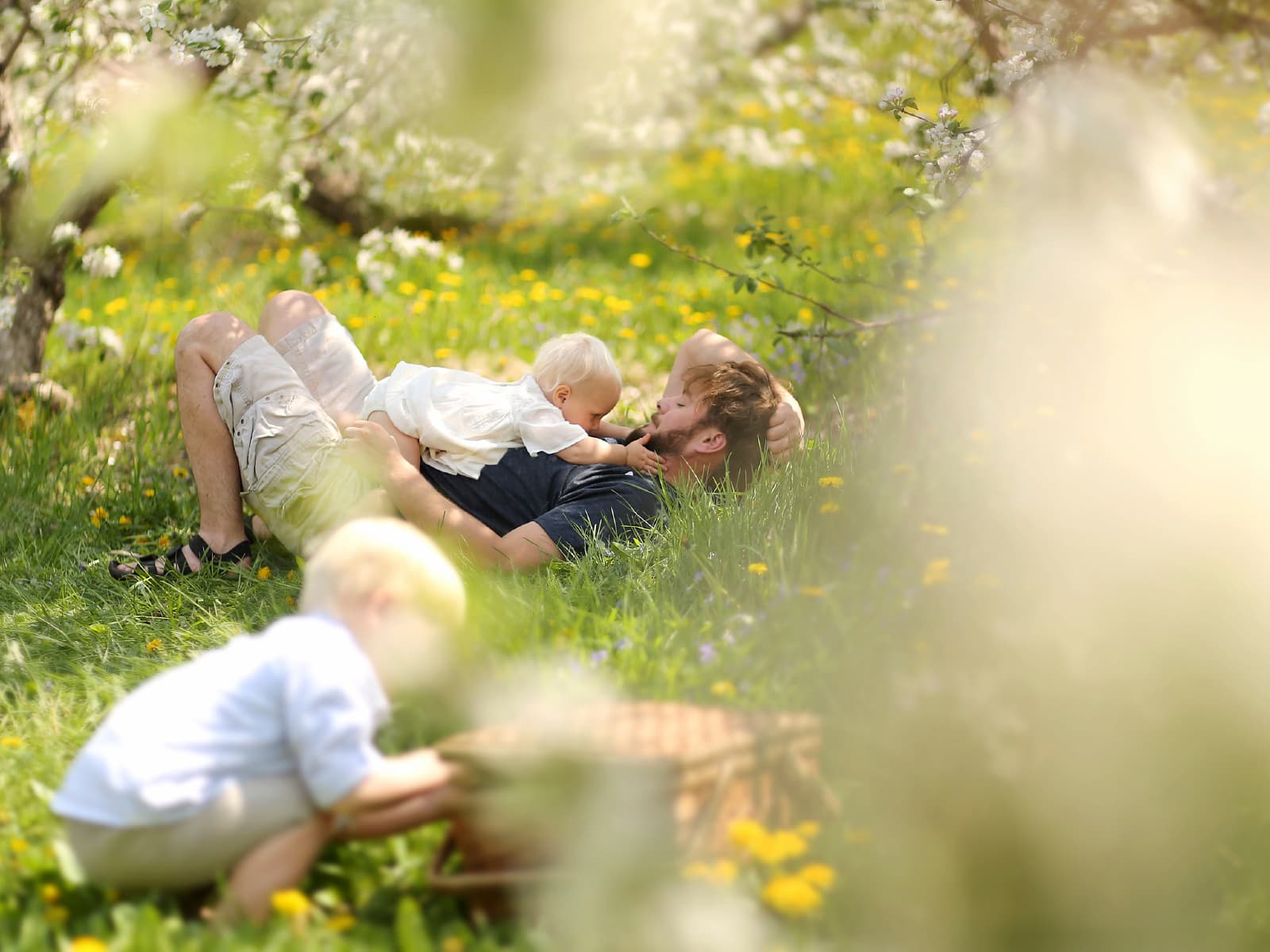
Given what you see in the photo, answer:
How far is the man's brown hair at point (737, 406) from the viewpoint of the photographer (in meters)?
3.19

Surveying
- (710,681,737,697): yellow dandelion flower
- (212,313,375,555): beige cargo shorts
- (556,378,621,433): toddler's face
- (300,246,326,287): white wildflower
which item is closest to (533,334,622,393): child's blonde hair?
(556,378,621,433): toddler's face

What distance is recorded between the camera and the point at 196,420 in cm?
326

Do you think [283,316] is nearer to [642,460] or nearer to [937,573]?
[642,460]

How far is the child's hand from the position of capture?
3121 millimetres

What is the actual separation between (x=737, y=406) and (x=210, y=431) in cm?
141

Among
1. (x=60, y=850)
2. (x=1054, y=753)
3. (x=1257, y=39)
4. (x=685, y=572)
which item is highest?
(x=1257, y=39)

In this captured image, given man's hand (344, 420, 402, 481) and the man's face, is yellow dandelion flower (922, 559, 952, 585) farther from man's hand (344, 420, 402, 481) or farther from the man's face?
man's hand (344, 420, 402, 481)

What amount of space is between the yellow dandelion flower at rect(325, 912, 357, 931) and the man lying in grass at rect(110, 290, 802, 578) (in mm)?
1230

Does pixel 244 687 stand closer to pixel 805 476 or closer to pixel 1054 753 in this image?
pixel 1054 753

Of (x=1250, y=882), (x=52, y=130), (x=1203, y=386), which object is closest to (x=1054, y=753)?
(x=1250, y=882)

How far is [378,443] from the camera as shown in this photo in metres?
3.04

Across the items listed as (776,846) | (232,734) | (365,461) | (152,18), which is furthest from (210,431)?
(776,846)

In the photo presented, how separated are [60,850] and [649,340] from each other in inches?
132

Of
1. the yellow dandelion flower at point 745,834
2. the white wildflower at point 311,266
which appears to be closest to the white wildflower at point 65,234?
the white wildflower at point 311,266
